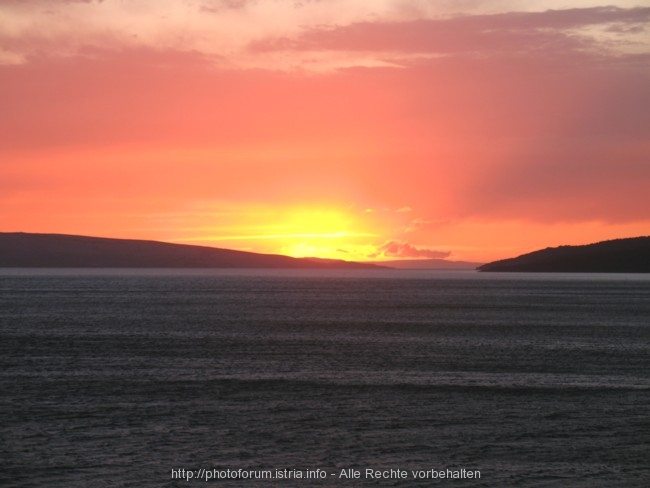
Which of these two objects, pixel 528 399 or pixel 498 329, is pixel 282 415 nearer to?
pixel 528 399

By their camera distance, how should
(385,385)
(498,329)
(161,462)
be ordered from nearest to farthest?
1. (161,462)
2. (385,385)
3. (498,329)

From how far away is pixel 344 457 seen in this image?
1198 inches

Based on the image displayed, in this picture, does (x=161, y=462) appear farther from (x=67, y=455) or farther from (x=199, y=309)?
(x=199, y=309)

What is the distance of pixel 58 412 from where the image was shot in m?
37.7

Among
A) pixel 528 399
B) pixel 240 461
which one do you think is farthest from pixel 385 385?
pixel 240 461

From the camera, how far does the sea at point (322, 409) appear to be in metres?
28.8

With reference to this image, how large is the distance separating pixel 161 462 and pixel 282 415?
336 inches

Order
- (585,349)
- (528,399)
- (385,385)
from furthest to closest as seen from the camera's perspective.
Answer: (585,349) < (385,385) < (528,399)

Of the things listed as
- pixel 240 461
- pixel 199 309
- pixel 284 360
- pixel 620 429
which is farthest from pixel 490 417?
pixel 199 309

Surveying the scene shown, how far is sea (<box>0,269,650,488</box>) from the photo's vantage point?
28.8 metres

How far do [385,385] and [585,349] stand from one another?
86.2 feet

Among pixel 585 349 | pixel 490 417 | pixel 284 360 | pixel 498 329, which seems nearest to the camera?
pixel 490 417

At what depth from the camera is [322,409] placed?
39000 mm

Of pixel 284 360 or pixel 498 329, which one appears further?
pixel 498 329
